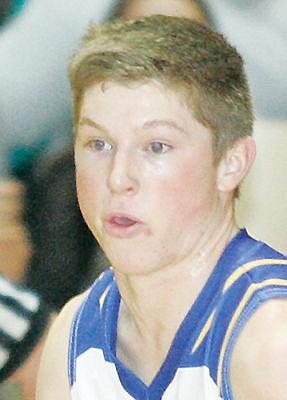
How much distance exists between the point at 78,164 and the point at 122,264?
0.43ft

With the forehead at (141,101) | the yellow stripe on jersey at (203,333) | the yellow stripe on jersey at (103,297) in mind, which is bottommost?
the yellow stripe on jersey at (103,297)

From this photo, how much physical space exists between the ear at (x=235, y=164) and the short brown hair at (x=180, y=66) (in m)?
0.01

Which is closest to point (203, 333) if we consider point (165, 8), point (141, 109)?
point (141, 109)

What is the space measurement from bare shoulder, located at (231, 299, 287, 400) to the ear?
0.59 ft

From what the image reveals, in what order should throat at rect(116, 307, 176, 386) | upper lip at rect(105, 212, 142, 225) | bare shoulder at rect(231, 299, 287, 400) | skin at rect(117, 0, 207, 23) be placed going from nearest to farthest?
1. bare shoulder at rect(231, 299, 287, 400)
2. upper lip at rect(105, 212, 142, 225)
3. throat at rect(116, 307, 176, 386)
4. skin at rect(117, 0, 207, 23)

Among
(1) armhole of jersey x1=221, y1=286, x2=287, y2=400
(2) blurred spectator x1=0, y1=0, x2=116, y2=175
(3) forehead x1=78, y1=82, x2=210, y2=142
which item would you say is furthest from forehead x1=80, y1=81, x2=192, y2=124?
(2) blurred spectator x1=0, y1=0, x2=116, y2=175

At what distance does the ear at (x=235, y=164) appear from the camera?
96 centimetres

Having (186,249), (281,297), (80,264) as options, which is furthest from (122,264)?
(80,264)

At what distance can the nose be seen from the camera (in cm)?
88

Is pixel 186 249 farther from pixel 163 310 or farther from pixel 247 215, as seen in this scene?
pixel 247 215

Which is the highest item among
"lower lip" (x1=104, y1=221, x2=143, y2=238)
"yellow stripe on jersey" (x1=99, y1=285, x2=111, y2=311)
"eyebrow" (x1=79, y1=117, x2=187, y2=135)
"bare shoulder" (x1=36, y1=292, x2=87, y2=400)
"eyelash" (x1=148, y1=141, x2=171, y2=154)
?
"eyebrow" (x1=79, y1=117, x2=187, y2=135)

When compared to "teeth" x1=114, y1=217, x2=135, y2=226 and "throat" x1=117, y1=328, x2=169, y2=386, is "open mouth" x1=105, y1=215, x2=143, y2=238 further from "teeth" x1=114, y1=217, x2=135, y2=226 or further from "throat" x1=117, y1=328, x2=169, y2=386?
"throat" x1=117, y1=328, x2=169, y2=386

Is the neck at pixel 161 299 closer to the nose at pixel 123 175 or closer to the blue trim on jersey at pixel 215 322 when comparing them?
the blue trim on jersey at pixel 215 322

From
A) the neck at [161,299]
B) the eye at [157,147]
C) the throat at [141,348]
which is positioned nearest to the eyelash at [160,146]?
the eye at [157,147]
